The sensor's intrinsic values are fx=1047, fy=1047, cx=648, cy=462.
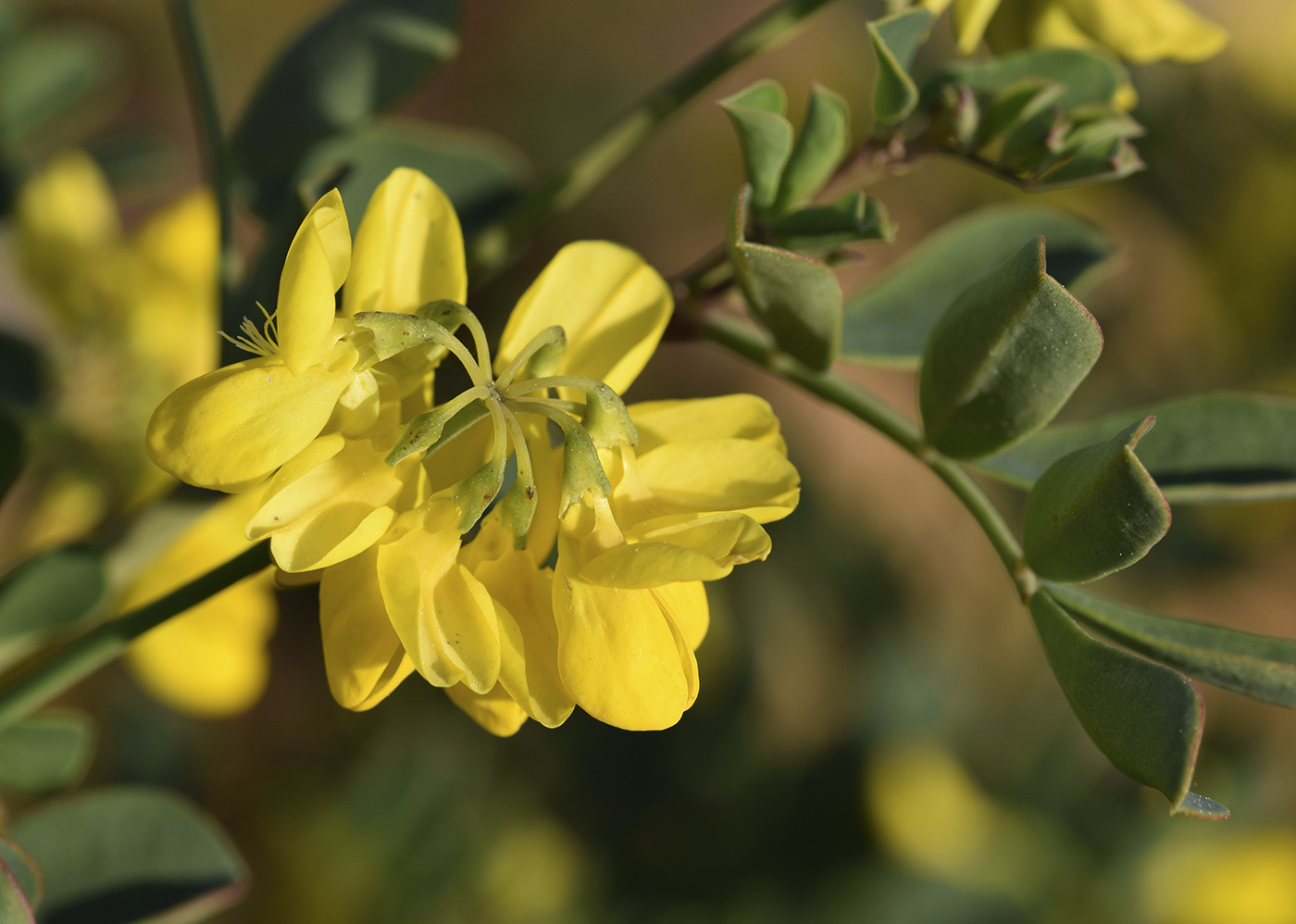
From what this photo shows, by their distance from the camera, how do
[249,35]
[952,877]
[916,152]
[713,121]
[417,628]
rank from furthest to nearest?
[713,121], [249,35], [952,877], [916,152], [417,628]

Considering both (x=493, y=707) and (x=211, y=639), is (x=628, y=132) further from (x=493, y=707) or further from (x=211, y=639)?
(x=211, y=639)

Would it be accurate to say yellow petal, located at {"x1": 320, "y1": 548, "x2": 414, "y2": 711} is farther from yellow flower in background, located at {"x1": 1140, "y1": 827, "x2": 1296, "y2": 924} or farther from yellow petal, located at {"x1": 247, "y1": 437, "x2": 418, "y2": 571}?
yellow flower in background, located at {"x1": 1140, "y1": 827, "x2": 1296, "y2": 924}

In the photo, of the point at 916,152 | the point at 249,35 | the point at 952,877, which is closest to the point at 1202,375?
the point at 952,877

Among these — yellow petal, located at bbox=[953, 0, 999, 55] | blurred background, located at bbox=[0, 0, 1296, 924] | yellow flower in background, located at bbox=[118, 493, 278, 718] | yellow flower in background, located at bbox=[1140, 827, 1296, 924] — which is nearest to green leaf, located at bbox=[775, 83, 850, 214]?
yellow petal, located at bbox=[953, 0, 999, 55]

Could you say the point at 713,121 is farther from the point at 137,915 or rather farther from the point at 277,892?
the point at 137,915

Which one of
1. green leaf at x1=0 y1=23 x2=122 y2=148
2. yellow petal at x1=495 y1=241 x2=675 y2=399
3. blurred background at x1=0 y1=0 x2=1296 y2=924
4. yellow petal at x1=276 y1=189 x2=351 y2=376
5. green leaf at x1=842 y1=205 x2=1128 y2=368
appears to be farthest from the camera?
blurred background at x1=0 y1=0 x2=1296 y2=924

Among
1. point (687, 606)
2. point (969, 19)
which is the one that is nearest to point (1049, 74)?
point (969, 19)

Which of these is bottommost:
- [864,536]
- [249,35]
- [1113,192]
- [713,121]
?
[864,536]
